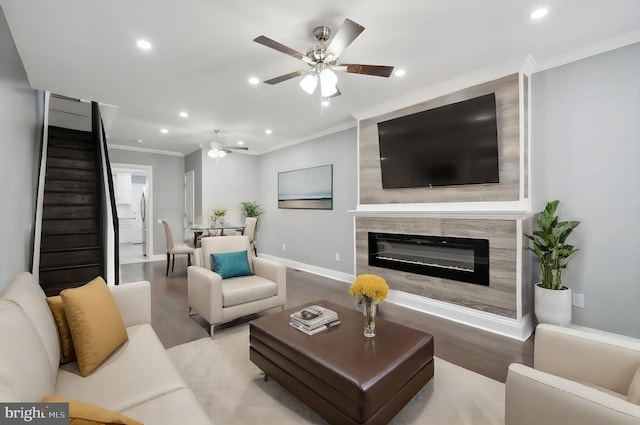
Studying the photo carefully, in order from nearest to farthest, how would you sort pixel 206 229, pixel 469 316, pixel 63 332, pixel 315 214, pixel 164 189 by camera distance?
pixel 63 332 → pixel 469 316 → pixel 206 229 → pixel 315 214 → pixel 164 189

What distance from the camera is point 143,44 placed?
2531 mm

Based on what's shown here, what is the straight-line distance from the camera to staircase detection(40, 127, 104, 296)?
347 cm

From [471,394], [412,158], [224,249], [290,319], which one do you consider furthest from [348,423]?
[412,158]

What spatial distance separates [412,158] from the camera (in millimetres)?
3617

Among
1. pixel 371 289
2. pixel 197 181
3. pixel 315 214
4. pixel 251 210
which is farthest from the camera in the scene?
pixel 251 210

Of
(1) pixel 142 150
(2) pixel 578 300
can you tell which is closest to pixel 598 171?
(2) pixel 578 300

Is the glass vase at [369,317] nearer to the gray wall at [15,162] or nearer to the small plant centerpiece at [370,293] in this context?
the small plant centerpiece at [370,293]

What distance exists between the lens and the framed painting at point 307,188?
5305 millimetres

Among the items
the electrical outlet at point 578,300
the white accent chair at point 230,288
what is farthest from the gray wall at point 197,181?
the electrical outlet at point 578,300

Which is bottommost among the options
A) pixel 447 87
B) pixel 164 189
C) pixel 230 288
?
pixel 230 288

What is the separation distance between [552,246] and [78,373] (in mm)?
3580

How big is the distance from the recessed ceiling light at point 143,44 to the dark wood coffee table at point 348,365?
2.54m

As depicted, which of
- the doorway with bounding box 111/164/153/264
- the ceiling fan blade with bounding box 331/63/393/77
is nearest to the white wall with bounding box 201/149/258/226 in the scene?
the doorway with bounding box 111/164/153/264

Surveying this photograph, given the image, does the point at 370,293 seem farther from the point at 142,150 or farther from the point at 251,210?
the point at 142,150
